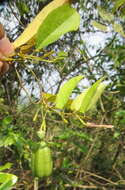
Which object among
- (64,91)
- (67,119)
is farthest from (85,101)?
(67,119)

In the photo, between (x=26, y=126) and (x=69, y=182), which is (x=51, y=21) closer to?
(x=26, y=126)

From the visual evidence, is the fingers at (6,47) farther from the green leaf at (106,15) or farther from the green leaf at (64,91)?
the green leaf at (106,15)

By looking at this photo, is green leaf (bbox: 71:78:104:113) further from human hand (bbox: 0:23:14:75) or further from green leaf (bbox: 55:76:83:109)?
human hand (bbox: 0:23:14:75)

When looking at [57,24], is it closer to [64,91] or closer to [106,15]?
[64,91]

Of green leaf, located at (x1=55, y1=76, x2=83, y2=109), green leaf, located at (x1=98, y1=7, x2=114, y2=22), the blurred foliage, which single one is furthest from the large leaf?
the blurred foliage

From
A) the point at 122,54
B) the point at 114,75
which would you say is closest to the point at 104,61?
the point at 114,75
